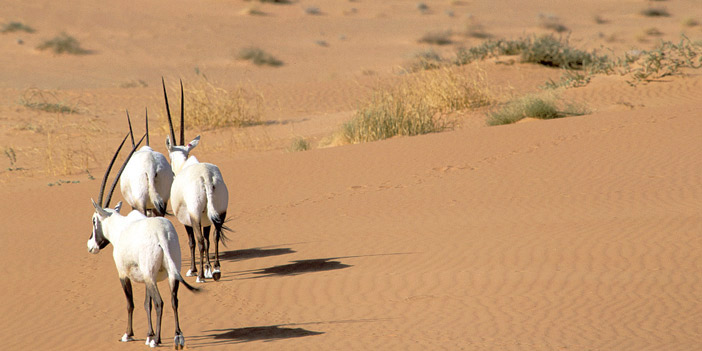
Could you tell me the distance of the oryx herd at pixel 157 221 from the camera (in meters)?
5.13

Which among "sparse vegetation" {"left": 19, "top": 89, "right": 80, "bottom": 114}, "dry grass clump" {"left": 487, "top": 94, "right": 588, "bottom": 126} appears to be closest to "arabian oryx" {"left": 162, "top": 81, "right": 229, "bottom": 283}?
"dry grass clump" {"left": 487, "top": 94, "right": 588, "bottom": 126}

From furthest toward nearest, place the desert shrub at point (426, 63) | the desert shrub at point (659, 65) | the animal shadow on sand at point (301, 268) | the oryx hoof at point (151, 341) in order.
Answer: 1. the desert shrub at point (426, 63)
2. the desert shrub at point (659, 65)
3. the animal shadow on sand at point (301, 268)
4. the oryx hoof at point (151, 341)

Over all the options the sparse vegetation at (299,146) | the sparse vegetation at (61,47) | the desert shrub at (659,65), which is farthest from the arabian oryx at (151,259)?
the sparse vegetation at (61,47)

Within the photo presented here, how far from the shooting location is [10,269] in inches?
319

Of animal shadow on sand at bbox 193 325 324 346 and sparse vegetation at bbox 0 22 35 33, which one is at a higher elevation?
sparse vegetation at bbox 0 22 35 33

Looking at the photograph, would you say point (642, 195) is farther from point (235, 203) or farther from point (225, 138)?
point (225, 138)

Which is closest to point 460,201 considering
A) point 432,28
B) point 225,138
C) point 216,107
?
point 225,138

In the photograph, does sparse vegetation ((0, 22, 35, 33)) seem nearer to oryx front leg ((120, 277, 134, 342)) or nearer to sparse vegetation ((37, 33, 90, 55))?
sparse vegetation ((37, 33, 90, 55))

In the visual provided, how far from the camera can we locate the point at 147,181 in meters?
7.93

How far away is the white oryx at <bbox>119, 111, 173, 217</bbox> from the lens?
7895 millimetres

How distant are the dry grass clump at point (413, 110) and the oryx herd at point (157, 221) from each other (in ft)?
24.2

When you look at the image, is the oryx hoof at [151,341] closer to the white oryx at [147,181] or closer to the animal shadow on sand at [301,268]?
the animal shadow on sand at [301,268]

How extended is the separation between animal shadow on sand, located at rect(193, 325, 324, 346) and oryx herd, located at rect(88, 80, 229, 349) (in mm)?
396

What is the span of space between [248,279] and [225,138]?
10.9 metres
